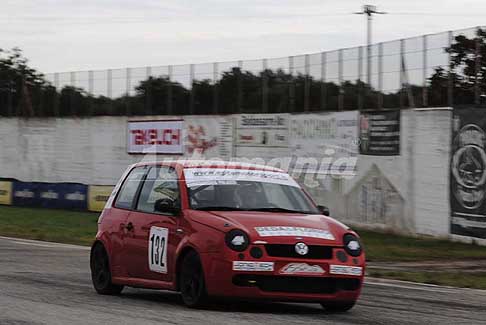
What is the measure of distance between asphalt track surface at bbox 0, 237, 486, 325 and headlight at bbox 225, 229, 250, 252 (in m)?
0.62

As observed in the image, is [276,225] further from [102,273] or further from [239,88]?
[239,88]

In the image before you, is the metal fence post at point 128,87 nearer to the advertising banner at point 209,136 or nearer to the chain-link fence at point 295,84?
the chain-link fence at point 295,84

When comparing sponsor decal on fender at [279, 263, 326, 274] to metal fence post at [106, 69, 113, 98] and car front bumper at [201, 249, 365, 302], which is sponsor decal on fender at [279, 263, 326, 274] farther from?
metal fence post at [106, 69, 113, 98]

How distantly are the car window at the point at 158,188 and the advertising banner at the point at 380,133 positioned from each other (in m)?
17.7

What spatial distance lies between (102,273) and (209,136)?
89.6ft

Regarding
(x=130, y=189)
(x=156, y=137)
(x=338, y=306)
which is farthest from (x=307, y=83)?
(x=338, y=306)

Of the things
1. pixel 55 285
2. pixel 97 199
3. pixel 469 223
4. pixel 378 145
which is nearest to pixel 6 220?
pixel 97 199

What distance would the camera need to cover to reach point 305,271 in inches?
413

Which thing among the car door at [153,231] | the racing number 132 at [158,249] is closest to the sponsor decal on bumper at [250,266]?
the car door at [153,231]

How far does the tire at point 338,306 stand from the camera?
10.9 metres

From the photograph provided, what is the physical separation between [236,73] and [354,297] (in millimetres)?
31079

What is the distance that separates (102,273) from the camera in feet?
42.4

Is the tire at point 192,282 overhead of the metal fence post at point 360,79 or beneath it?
beneath

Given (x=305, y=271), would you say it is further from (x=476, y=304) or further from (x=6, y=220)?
(x=6, y=220)
